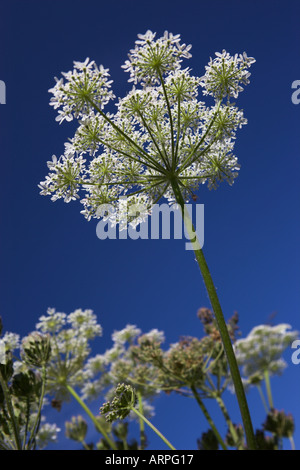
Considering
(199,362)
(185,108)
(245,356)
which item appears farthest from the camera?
(245,356)

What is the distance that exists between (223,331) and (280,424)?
7.34 metres

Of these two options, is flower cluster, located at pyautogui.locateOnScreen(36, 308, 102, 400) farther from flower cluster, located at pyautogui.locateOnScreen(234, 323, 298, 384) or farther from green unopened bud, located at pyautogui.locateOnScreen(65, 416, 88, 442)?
flower cluster, located at pyautogui.locateOnScreen(234, 323, 298, 384)

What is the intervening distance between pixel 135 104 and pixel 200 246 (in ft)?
7.12

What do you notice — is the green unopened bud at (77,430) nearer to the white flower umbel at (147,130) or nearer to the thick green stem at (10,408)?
the thick green stem at (10,408)

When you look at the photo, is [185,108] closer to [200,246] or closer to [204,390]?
[200,246]

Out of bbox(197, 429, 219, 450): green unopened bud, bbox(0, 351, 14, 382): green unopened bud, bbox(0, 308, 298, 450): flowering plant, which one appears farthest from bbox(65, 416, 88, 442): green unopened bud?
bbox(0, 351, 14, 382): green unopened bud

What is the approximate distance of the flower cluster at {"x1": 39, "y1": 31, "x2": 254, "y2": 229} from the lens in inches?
192

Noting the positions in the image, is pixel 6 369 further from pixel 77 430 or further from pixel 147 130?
pixel 77 430

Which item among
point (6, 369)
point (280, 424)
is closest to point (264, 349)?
point (280, 424)

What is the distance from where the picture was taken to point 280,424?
32.2 feet

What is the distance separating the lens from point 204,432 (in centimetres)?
943

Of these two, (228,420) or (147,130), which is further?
(228,420)

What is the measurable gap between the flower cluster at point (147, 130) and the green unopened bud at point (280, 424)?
7257mm

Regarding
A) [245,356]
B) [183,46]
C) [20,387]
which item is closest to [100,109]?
[183,46]
